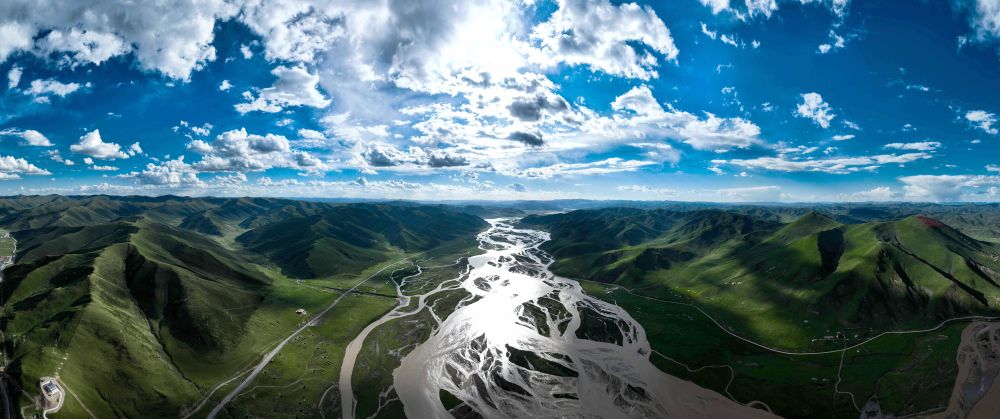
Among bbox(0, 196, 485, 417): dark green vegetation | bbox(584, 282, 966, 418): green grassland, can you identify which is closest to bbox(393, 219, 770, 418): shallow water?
bbox(584, 282, 966, 418): green grassland

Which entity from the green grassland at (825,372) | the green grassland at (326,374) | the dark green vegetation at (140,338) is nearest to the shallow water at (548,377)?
the green grassland at (326,374)

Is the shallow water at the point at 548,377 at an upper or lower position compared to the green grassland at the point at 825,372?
lower

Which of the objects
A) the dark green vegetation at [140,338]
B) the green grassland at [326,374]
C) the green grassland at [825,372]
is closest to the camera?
the dark green vegetation at [140,338]

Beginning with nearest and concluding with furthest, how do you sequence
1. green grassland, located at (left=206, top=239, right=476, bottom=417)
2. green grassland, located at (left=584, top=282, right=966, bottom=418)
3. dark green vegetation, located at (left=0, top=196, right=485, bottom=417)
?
dark green vegetation, located at (left=0, top=196, right=485, bottom=417) < green grassland, located at (left=584, top=282, right=966, bottom=418) < green grassland, located at (left=206, top=239, right=476, bottom=417)

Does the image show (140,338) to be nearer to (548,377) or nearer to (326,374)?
(326,374)

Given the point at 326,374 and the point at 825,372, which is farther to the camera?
the point at 326,374

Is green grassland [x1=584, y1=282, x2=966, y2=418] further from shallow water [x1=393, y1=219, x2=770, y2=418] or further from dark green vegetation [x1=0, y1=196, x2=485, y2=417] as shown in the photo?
dark green vegetation [x1=0, y1=196, x2=485, y2=417]

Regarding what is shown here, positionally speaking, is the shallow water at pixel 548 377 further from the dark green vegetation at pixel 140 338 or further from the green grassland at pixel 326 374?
the dark green vegetation at pixel 140 338

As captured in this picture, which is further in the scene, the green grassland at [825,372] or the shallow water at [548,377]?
the shallow water at [548,377]

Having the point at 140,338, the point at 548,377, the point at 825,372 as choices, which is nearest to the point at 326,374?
the point at 140,338

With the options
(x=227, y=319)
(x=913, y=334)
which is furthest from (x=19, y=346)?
(x=913, y=334)

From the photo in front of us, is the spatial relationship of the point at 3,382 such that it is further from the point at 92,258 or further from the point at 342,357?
the point at 92,258
